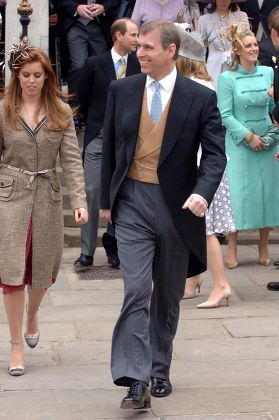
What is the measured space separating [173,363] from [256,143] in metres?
3.18

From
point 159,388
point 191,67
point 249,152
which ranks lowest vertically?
point 159,388

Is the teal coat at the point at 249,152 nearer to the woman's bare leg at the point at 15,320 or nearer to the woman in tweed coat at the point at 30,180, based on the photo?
the woman in tweed coat at the point at 30,180

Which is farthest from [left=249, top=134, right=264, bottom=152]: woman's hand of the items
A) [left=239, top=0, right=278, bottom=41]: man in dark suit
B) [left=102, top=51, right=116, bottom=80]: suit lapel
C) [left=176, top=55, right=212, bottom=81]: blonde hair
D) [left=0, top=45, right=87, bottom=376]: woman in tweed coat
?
[left=0, top=45, right=87, bottom=376]: woman in tweed coat

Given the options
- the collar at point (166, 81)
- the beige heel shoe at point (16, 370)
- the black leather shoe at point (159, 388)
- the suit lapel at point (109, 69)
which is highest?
the collar at point (166, 81)

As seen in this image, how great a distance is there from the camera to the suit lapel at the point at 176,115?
6078mm

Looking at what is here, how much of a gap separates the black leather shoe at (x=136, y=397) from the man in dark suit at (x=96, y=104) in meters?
3.95

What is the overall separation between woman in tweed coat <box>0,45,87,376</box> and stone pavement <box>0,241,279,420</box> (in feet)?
1.31

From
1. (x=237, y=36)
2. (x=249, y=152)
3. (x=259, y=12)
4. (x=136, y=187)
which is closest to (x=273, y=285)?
(x=249, y=152)

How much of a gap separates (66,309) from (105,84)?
2.27m

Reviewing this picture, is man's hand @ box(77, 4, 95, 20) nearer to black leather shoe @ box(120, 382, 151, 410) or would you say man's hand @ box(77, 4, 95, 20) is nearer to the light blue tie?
the light blue tie

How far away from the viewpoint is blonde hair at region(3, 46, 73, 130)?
266 inches

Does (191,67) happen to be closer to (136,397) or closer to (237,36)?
(237,36)

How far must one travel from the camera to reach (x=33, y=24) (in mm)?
12484

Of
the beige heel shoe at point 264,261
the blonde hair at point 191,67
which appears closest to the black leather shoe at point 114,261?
the beige heel shoe at point 264,261
